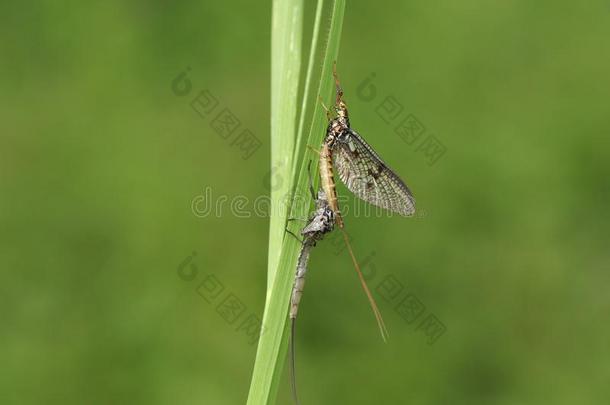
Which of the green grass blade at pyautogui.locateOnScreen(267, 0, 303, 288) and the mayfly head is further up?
the green grass blade at pyautogui.locateOnScreen(267, 0, 303, 288)

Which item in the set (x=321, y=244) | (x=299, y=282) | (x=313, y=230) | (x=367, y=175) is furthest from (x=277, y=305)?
(x=321, y=244)

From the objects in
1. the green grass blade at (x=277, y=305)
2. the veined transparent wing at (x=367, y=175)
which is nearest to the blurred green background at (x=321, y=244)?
the veined transparent wing at (x=367, y=175)

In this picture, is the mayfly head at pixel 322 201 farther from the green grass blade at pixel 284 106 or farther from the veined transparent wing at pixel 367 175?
the green grass blade at pixel 284 106

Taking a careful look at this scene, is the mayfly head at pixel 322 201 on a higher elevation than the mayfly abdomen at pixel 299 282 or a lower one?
higher

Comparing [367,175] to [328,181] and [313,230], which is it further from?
[313,230]

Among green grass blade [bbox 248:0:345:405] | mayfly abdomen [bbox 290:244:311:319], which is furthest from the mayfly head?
green grass blade [bbox 248:0:345:405]

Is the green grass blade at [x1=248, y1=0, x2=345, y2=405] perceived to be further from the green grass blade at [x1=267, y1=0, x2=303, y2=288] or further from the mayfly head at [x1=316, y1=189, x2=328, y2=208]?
the mayfly head at [x1=316, y1=189, x2=328, y2=208]

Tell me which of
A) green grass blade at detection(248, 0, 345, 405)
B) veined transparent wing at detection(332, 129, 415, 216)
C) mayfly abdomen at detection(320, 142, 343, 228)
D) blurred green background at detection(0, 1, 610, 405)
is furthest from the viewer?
blurred green background at detection(0, 1, 610, 405)

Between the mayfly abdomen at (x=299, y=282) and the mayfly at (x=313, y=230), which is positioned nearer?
the mayfly abdomen at (x=299, y=282)

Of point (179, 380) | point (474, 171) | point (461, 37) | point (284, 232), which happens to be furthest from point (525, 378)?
point (284, 232)
